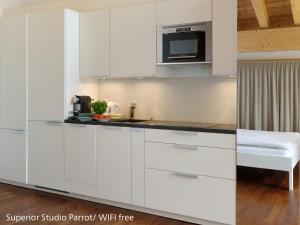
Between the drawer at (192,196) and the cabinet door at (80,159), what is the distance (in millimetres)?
695

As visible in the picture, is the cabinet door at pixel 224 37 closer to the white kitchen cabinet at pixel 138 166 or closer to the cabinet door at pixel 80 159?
the white kitchen cabinet at pixel 138 166

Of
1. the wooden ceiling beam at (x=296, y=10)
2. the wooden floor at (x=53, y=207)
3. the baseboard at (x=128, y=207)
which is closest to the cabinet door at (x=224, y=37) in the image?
the wooden ceiling beam at (x=296, y=10)

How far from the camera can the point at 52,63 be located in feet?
11.9

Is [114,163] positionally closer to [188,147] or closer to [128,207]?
[128,207]

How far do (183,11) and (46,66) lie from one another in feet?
5.57

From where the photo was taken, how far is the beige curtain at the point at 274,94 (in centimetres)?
258

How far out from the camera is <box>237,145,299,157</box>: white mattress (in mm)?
2676

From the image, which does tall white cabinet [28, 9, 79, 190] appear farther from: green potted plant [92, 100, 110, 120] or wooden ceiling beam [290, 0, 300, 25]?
wooden ceiling beam [290, 0, 300, 25]

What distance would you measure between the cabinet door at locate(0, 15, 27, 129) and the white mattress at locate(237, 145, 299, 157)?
103 inches

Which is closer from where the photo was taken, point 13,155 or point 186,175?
point 186,175

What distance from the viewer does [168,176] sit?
118 inches

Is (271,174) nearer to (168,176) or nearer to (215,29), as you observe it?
(168,176)

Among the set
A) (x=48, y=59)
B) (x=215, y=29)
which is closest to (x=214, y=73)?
(x=215, y=29)

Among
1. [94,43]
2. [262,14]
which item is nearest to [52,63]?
[94,43]
